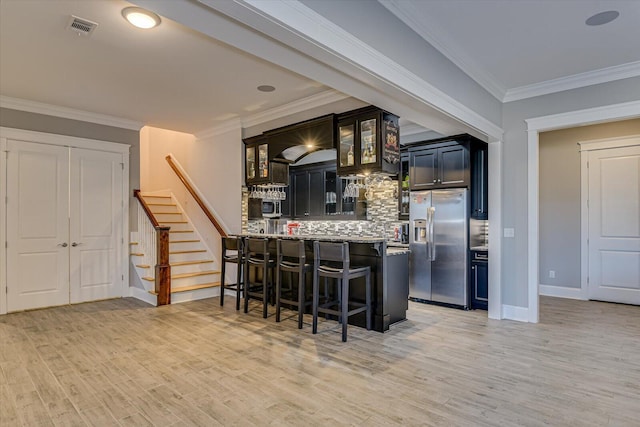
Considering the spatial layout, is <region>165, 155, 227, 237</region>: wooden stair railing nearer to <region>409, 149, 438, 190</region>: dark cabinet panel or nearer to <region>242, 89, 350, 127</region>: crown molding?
<region>242, 89, 350, 127</region>: crown molding

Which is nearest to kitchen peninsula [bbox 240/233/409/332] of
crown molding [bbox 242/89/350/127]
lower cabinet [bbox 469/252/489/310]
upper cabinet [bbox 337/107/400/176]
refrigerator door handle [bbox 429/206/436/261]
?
upper cabinet [bbox 337/107/400/176]

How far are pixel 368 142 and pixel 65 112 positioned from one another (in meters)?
4.56

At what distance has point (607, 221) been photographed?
569 cm

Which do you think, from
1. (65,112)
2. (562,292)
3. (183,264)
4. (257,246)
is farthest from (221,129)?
(562,292)

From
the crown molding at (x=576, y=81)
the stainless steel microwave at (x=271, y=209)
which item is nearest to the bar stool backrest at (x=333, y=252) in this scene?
the crown molding at (x=576, y=81)

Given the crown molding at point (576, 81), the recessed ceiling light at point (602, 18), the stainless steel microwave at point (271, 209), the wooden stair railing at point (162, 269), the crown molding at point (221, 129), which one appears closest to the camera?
the recessed ceiling light at point (602, 18)

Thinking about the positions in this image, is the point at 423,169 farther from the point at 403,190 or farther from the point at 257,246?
the point at 257,246

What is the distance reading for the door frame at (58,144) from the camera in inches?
197

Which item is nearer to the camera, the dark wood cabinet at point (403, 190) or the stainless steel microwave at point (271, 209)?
the dark wood cabinet at point (403, 190)

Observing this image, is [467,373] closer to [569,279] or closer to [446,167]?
[446,167]

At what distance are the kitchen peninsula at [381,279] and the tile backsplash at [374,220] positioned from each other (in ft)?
6.27

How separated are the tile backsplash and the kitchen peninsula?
1.91 metres

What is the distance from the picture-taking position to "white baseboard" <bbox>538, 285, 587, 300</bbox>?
19.4 ft

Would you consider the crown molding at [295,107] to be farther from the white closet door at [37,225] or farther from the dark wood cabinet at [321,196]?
the white closet door at [37,225]
